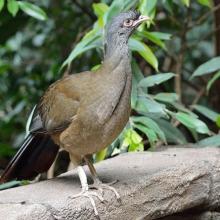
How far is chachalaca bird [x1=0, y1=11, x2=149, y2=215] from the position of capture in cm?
319

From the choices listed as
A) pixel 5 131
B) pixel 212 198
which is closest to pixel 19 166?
pixel 212 198

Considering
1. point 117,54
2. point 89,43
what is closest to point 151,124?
point 89,43

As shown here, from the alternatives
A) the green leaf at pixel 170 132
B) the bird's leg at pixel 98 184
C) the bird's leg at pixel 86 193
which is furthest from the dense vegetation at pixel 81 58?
the bird's leg at pixel 86 193

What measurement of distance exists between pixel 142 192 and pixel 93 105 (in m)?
0.51

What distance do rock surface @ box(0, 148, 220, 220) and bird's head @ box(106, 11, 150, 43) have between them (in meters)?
0.71

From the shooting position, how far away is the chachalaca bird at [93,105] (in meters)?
3.19

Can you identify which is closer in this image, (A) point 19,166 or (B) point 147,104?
(A) point 19,166

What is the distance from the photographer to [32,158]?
3.67 meters

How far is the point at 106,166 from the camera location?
12.6 ft

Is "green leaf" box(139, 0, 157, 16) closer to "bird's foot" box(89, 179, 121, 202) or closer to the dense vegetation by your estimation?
the dense vegetation

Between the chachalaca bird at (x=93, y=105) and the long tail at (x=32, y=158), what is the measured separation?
0.43 feet

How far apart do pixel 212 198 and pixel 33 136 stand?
101cm

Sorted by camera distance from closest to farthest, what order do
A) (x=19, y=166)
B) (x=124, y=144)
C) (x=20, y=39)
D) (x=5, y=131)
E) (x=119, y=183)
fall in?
(x=119, y=183) → (x=19, y=166) → (x=124, y=144) → (x=5, y=131) → (x=20, y=39)

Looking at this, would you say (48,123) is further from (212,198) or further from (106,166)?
(212,198)
